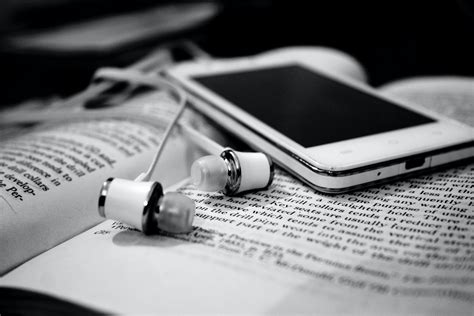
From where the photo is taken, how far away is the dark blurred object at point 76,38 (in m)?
0.68

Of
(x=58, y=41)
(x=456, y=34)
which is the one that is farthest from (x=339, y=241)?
(x=456, y=34)

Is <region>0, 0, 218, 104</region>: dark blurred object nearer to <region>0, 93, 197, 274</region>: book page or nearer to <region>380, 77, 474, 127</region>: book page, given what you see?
<region>0, 93, 197, 274</region>: book page

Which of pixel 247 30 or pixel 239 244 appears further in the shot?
pixel 247 30

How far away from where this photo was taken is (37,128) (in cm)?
55

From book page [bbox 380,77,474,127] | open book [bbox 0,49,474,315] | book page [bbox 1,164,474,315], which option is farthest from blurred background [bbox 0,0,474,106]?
book page [bbox 1,164,474,315]

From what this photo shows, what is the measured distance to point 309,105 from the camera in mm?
490

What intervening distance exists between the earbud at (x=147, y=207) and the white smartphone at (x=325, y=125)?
0.39 ft

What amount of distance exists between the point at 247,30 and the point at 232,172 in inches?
25.0

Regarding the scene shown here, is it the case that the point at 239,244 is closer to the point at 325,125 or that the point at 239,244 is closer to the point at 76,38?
the point at 325,125

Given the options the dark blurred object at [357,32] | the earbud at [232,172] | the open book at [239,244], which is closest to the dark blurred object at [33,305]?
the open book at [239,244]

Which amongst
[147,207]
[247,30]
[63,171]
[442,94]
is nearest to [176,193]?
[147,207]

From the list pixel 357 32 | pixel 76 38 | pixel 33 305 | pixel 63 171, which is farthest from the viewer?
pixel 357 32

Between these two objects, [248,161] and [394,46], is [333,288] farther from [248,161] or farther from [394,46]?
[394,46]

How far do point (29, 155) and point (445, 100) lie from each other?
51 centimetres
